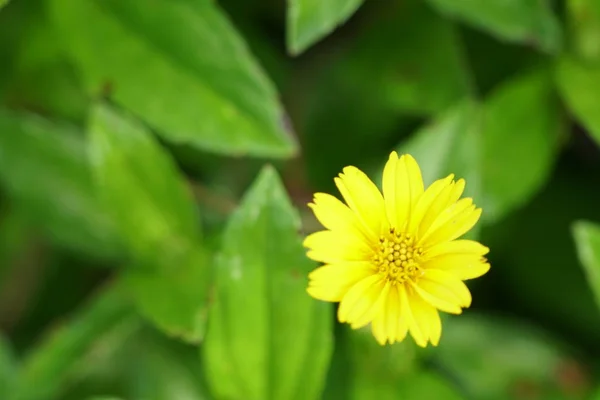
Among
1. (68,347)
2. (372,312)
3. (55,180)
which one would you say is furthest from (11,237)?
(372,312)

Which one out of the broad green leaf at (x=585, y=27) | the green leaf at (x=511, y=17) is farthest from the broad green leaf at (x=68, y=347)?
the broad green leaf at (x=585, y=27)

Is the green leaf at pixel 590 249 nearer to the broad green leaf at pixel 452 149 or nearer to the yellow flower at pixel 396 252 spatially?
the broad green leaf at pixel 452 149

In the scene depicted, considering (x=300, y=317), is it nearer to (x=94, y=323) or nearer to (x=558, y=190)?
(x=94, y=323)

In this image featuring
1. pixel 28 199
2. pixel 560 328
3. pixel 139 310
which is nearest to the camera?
pixel 139 310

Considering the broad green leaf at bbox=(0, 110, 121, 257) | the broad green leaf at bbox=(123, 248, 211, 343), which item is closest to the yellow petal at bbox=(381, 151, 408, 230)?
the broad green leaf at bbox=(123, 248, 211, 343)

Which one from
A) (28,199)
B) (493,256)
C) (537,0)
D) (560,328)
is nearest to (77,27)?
(28,199)
